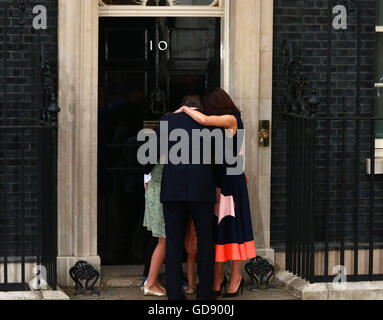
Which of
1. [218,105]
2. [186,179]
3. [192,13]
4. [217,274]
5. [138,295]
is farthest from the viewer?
[192,13]

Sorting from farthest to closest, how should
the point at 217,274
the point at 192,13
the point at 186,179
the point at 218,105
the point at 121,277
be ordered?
the point at 192,13 → the point at 121,277 → the point at 217,274 → the point at 218,105 → the point at 186,179

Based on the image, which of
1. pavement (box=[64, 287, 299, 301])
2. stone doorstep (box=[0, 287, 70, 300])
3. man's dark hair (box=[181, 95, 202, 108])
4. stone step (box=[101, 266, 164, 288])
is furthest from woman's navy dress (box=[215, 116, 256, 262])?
stone doorstep (box=[0, 287, 70, 300])

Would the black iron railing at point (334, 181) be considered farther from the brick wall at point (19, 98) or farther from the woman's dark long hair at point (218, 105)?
the brick wall at point (19, 98)

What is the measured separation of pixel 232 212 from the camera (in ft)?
25.1

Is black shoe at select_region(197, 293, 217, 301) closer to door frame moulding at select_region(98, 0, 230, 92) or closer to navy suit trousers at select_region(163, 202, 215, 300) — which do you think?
navy suit trousers at select_region(163, 202, 215, 300)

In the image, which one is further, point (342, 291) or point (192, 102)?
point (342, 291)

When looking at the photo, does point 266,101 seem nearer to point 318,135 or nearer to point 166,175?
point 318,135

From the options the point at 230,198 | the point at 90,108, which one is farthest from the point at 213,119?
the point at 90,108

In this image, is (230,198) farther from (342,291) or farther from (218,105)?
(342,291)

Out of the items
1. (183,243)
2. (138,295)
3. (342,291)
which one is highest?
(183,243)

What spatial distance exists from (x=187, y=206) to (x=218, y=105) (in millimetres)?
837

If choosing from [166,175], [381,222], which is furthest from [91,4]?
[381,222]

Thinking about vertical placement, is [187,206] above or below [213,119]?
below

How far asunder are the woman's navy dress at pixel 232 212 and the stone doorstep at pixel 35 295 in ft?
4.18
